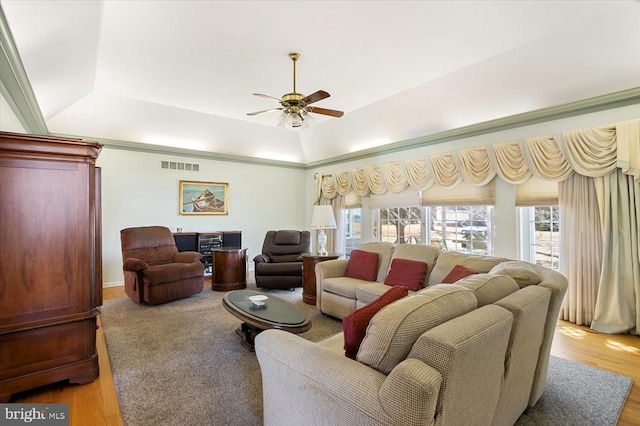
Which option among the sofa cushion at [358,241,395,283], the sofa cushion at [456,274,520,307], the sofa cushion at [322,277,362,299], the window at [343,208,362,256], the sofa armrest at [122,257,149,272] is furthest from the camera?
the window at [343,208,362,256]

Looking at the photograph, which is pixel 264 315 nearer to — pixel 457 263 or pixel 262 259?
pixel 457 263

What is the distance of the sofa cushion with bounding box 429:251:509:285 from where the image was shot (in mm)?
2988

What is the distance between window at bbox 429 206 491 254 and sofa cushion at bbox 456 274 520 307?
305cm

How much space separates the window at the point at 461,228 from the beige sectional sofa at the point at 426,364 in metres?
2.95

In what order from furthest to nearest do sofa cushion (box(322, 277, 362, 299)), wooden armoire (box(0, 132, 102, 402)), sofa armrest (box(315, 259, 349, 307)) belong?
sofa armrest (box(315, 259, 349, 307)), sofa cushion (box(322, 277, 362, 299)), wooden armoire (box(0, 132, 102, 402))

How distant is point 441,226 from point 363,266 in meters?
1.99

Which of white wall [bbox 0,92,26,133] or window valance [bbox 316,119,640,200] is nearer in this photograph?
white wall [bbox 0,92,26,133]

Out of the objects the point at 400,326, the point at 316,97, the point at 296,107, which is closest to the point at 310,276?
the point at 296,107

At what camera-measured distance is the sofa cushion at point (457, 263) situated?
9.80 feet

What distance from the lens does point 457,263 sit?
3229 millimetres

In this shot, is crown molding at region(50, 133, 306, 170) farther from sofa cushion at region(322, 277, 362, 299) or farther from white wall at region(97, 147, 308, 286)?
sofa cushion at region(322, 277, 362, 299)

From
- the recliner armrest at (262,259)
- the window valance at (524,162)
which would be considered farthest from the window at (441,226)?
the recliner armrest at (262,259)

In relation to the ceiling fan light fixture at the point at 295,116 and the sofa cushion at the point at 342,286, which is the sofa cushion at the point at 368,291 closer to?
the sofa cushion at the point at 342,286

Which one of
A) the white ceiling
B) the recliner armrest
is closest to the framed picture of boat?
the white ceiling
